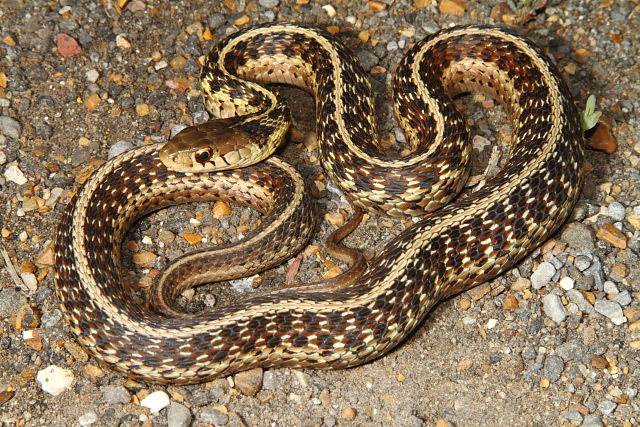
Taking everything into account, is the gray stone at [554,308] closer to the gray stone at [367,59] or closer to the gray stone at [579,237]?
the gray stone at [579,237]

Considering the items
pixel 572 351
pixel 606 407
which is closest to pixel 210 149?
pixel 572 351

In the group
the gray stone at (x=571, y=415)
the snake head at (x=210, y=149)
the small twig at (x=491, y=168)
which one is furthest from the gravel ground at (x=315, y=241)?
the snake head at (x=210, y=149)

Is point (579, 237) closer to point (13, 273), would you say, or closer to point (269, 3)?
point (269, 3)

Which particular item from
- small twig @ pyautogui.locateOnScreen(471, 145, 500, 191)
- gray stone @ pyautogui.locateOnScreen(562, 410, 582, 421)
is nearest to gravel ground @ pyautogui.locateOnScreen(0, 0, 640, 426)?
gray stone @ pyautogui.locateOnScreen(562, 410, 582, 421)

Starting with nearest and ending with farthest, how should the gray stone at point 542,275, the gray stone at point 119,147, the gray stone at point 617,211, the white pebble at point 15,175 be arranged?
the gray stone at point 542,275 < the gray stone at point 617,211 < the white pebble at point 15,175 < the gray stone at point 119,147

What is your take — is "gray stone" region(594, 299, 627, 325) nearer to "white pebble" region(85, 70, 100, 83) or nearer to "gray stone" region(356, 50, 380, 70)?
"gray stone" region(356, 50, 380, 70)
